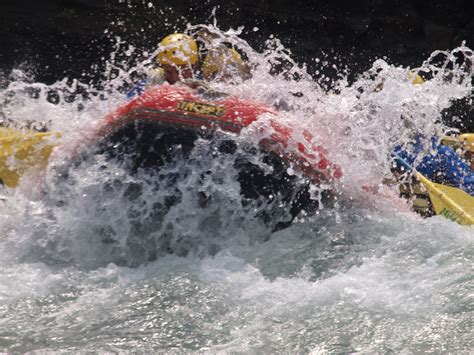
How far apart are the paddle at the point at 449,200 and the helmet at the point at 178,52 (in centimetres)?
143

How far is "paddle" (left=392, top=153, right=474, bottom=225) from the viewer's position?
14.1ft

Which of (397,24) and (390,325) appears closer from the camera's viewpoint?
(390,325)

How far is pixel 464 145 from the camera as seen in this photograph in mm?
5246

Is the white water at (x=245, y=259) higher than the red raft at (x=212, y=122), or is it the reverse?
the red raft at (x=212, y=122)

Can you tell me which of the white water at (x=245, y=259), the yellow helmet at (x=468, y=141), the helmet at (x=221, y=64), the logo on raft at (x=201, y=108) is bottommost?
the white water at (x=245, y=259)

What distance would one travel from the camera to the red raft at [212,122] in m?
3.91

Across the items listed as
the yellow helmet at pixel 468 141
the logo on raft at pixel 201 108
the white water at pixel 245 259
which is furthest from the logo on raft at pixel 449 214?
the logo on raft at pixel 201 108

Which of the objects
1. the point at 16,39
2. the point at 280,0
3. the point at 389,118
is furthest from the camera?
the point at 280,0

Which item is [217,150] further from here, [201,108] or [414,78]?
[414,78]

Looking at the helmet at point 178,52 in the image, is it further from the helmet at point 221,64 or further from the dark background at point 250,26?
the dark background at point 250,26

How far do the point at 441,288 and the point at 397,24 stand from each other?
21.7 feet

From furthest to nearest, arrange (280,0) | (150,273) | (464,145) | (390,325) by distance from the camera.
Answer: (280,0) < (464,145) < (150,273) < (390,325)

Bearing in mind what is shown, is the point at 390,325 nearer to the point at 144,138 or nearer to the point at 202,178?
the point at 202,178

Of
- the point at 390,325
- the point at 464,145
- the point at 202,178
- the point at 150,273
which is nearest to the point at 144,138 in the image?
the point at 202,178
